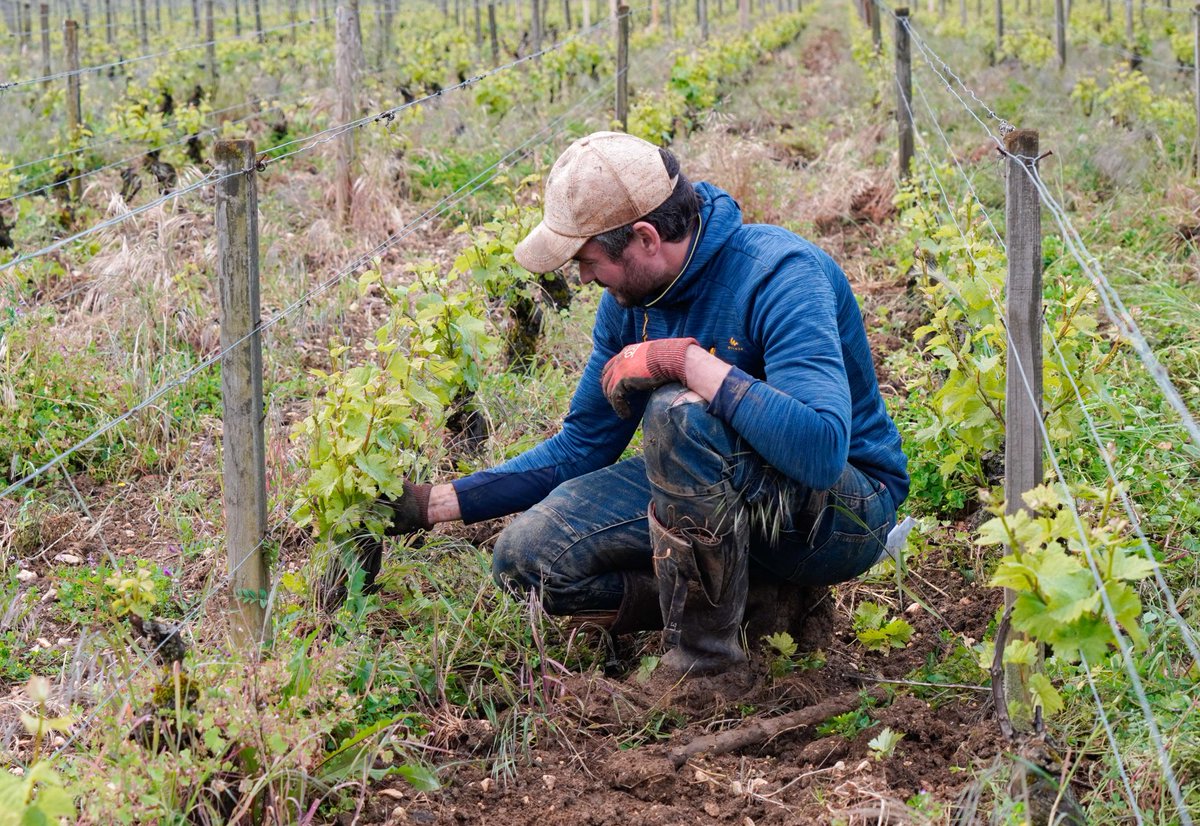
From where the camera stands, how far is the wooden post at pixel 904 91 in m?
7.40

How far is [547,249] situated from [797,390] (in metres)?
0.70

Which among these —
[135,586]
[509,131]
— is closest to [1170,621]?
[135,586]

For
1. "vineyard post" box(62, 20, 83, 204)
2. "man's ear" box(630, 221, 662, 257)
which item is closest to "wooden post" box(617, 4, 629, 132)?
"vineyard post" box(62, 20, 83, 204)

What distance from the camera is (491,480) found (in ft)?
10.5

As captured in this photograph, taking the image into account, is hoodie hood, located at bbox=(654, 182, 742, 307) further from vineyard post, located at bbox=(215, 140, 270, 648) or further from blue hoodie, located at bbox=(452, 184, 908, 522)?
vineyard post, located at bbox=(215, 140, 270, 648)

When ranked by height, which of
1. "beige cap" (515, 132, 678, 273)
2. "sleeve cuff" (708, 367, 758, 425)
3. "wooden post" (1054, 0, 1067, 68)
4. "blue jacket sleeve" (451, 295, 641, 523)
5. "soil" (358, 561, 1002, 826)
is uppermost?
"wooden post" (1054, 0, 1067, 68)

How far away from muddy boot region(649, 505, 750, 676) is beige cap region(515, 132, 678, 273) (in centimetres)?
67

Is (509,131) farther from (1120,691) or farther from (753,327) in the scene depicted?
(1120,691)


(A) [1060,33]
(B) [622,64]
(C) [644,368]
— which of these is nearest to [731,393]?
(C) [644,368]

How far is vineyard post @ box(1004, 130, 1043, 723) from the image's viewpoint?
2.33 meters

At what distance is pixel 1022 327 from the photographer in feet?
7.81

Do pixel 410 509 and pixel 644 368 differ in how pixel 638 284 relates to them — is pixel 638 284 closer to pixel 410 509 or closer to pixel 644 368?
pixel 644 368

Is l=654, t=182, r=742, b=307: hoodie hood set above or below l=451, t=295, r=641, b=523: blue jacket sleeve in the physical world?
above

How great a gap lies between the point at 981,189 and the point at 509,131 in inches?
147
